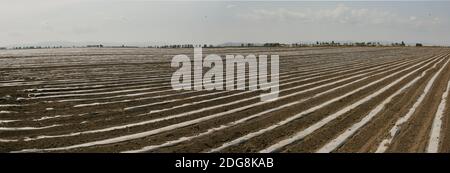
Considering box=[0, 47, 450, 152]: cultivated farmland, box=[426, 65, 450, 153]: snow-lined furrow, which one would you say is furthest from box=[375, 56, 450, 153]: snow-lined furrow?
box=[426, 65, 450, 153]: snow-lined furrow

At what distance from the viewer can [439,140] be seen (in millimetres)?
8852

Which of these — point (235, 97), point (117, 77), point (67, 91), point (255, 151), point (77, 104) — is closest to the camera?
point (255, 151)

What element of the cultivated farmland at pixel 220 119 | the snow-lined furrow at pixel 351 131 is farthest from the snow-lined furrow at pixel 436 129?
the snow-lined furrow at pixel 351 131

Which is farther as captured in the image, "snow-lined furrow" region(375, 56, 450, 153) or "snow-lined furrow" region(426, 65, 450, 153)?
"snow-lined furrow" region(375, 56, 450, 153)

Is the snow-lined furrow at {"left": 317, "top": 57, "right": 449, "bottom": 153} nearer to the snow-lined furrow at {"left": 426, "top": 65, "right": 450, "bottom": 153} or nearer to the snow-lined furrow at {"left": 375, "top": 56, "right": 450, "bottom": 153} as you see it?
the snow-lined furrow at {"left": 375, "top": 56, "right": 450, "bottom": 153}

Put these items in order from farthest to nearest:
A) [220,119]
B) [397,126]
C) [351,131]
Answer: [220,119]
[397,126]
[351,131]

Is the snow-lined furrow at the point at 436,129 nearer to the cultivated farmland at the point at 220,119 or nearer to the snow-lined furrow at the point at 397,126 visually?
the cultivated farmland at the point at 220,119

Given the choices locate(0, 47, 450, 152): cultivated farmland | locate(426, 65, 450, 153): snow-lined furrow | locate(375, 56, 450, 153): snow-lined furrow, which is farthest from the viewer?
locate(0, 47, 450, 152): cultivated farmland

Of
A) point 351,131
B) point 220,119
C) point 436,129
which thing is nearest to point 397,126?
point 436,129

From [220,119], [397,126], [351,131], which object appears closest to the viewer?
[351,131]

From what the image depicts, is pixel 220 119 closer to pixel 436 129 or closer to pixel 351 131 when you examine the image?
pixel 351 131

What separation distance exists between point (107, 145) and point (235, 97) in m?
6.30
